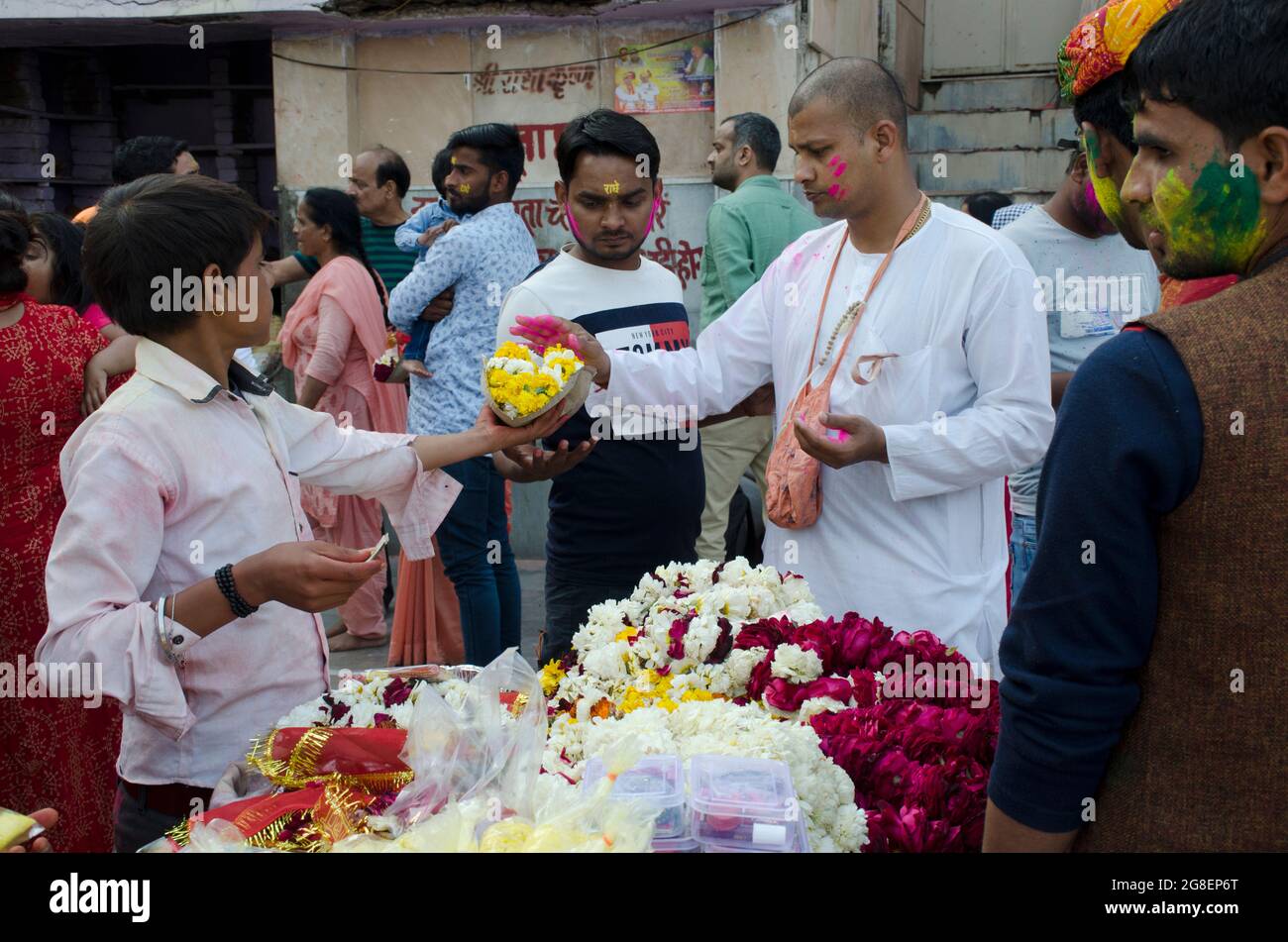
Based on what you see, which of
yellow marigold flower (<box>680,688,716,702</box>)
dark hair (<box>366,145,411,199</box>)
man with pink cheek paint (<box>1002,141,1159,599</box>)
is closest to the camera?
yellow marigold flower (<box>680,688,716,702</box>)

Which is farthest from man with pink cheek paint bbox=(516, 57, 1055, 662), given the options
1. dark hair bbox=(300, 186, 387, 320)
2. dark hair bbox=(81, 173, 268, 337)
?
dark hair bbox=(300, 186, 387, 320)

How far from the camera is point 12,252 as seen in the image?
10.9 ft

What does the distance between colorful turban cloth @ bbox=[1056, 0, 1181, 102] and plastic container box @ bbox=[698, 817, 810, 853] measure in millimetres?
1197

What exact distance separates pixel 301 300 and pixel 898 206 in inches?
160

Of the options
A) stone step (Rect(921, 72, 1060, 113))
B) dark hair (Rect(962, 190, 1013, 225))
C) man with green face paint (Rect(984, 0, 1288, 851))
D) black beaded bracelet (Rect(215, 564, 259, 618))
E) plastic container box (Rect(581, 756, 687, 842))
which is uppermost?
stone step (Rect(921, 72, 1060, 113))

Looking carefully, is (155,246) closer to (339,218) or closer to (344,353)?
(344,353)

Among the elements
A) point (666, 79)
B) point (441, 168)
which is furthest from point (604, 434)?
point (666, 79)

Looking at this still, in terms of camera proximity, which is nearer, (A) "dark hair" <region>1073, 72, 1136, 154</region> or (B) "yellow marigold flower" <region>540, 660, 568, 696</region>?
(A) "dark hair" <region>1073, 72, 1136, 154</region>

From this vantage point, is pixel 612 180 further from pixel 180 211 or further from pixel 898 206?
pixel 180 211

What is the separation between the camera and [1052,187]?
8820 mm

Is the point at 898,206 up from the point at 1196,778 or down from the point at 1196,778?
up

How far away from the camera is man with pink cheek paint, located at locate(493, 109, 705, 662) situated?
355 centimetres

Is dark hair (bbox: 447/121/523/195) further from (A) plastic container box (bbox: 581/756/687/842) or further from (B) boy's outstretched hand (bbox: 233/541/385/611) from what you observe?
(A) plastic container box (bbox: 581/756/687/842)
